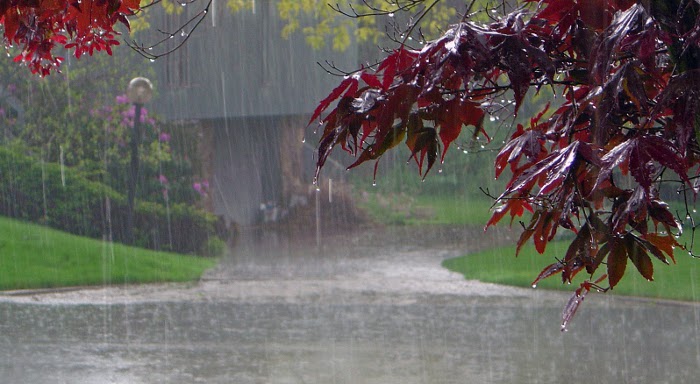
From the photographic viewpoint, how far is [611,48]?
6.34 feet

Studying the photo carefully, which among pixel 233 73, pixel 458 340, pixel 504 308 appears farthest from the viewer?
pixel 233 73

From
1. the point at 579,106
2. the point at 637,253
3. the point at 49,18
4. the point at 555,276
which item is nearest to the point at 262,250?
the point at 555,276

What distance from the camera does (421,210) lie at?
21750 millimetres

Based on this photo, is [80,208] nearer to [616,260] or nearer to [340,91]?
[340,91]

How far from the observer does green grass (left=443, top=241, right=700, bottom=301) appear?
11070 millimetres

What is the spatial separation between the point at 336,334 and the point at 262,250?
317 inches

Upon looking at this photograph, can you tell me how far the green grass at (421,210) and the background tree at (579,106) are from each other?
58.0 ft

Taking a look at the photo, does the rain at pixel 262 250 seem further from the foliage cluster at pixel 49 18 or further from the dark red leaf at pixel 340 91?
the foliage cluster at pixel 49 18

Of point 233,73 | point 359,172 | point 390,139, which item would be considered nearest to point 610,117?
point 390,139

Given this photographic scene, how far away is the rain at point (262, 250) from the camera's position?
7.12 meters

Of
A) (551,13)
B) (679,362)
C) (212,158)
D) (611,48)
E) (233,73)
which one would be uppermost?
(233,73)

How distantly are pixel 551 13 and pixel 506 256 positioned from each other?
13.1 metres

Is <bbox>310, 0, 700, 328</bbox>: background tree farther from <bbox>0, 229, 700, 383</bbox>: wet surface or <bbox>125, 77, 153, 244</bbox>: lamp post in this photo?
<bbox>125, 77, 153, 244</bbox>: lamp post

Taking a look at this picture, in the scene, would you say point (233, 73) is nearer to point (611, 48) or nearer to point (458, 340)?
point (458, 340)
